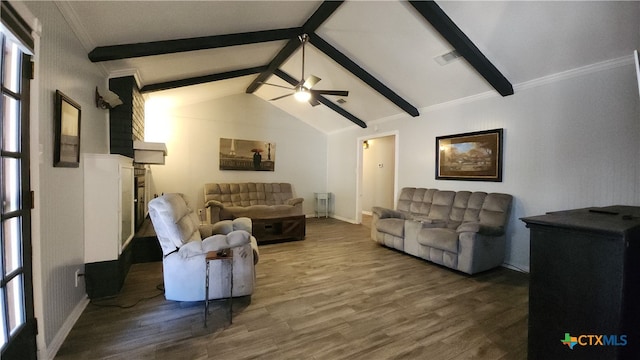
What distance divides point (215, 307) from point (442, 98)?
4.52 meters

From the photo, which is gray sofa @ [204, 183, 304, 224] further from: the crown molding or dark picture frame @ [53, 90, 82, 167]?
dark picture frame @ [53, 90, 82, 167]

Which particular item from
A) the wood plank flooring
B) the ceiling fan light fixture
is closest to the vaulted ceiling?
the ceiling fan light fixture

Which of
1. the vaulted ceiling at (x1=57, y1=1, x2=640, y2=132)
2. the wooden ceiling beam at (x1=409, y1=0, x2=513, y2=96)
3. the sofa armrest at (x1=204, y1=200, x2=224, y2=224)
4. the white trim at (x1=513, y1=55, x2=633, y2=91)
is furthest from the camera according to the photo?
the sofa armrest at (x1=204, y1=200, x2=224, y2=224)

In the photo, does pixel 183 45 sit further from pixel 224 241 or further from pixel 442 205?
pixel 442 205

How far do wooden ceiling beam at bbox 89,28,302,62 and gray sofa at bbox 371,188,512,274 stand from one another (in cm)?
321

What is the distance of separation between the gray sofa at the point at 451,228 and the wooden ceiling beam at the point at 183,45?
321cm

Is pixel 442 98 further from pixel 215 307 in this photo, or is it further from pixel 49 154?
pixel 49 154

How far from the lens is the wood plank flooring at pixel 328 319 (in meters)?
1.82

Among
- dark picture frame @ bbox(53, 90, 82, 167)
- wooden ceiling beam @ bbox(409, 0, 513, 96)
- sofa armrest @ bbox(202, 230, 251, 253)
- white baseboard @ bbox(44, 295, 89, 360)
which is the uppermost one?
wooden ceiling beam @ bbox(409, 0, 513, 96)

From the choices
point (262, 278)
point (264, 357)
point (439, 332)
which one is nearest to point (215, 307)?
point (262, 278)

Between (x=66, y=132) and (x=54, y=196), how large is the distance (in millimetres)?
510

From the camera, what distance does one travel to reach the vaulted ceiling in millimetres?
2465

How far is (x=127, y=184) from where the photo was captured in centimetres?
312

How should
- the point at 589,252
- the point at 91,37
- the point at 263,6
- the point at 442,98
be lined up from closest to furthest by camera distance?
the point at 589,252, the point at 91,37, the point at 263,6, the point at 442,98
